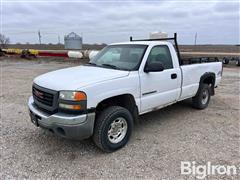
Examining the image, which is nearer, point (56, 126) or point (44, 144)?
point (56, 126)

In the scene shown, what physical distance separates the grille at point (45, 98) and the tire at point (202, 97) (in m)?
3.81

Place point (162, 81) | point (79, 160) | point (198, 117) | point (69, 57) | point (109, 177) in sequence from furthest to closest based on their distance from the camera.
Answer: point (69, 57) → point (198, 117) → point (162, 81) → point (79, 160) → point (109, 177)

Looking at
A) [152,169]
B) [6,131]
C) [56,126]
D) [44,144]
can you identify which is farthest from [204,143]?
[6,131]

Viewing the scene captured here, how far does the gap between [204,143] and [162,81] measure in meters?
1.36

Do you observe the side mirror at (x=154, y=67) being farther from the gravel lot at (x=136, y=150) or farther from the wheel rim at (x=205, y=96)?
the wheel rim at (x=205, y=96)

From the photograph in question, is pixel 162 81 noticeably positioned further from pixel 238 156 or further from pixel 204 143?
pixel 238 156

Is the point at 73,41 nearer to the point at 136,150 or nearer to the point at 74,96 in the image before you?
the point at 136,150

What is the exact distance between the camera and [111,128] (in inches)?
150

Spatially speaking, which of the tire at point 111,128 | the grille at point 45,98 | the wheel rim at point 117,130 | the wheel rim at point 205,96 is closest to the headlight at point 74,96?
the grille at point 45,98

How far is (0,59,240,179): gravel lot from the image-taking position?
3.30 meters

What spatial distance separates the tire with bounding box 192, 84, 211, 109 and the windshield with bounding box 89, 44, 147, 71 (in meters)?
2.23

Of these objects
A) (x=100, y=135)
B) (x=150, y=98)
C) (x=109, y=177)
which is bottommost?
(x=109, y=177)

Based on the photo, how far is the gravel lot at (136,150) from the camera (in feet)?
10.8

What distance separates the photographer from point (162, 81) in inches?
177
